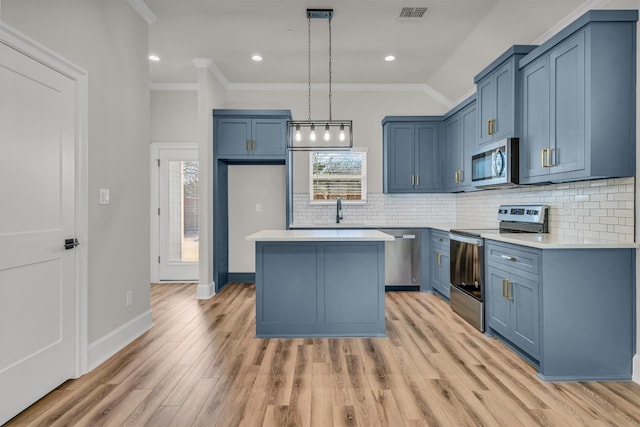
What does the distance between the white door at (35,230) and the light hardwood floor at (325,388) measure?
0.74 ft

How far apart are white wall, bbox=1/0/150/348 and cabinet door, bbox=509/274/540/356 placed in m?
3.27

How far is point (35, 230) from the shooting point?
2.24 meters

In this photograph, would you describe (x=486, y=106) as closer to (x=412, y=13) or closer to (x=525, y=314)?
(x=412, y=13)

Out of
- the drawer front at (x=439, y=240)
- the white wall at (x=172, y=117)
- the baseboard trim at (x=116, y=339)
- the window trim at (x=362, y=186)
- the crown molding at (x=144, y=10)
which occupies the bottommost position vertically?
the baseboard trim at (x=116, y=339)

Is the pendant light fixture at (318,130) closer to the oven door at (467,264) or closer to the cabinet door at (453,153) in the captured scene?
the cabinet door at (453,153)

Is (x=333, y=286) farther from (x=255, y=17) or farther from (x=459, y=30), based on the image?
(x=459, y=30)

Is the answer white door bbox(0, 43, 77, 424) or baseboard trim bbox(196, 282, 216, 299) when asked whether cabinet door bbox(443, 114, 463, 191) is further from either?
white door bbox(0, 43, 77, 424)

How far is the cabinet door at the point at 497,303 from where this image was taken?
120 inches

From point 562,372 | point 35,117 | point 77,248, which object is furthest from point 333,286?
point 35,117

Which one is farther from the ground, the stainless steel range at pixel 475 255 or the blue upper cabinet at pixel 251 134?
the blue upper cabinet at pixel 251 134

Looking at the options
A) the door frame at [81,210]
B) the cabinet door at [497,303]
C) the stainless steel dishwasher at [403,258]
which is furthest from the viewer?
the stainless steel dishwasher at [403,258]

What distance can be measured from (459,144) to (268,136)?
266 centimetres

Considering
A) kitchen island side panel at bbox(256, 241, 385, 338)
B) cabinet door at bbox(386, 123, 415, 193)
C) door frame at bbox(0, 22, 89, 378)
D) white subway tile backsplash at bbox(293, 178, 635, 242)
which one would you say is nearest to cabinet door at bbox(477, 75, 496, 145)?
white subway tile backsplash at bbox(293, 178, 635, 242)

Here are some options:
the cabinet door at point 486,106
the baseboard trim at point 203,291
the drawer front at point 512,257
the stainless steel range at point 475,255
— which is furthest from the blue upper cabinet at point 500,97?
the baseboard trim at point 203,291
